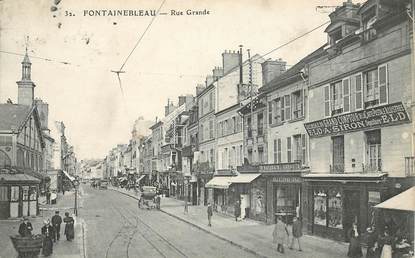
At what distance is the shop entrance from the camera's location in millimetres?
19109

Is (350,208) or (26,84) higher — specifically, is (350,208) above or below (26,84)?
below

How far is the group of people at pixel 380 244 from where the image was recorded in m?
14.6

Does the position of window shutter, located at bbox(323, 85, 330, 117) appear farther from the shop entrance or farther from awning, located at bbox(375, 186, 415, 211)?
awning, located at bbox(375, 186, 415, 211)

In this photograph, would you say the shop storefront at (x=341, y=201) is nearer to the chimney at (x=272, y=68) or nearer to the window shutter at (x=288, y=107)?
the window shutter at (x=288, y=107)

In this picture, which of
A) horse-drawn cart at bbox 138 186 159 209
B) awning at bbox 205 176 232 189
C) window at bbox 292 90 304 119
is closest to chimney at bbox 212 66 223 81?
awning at bbox 205 176 232 189

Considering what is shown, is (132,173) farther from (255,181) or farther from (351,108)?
(351,108)

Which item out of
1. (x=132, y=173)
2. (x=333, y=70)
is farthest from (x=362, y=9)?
(x=132, y=173)

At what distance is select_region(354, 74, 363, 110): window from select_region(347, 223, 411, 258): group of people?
491 cm

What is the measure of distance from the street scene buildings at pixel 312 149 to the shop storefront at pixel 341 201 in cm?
5

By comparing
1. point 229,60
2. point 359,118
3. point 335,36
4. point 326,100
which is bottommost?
point 359,118

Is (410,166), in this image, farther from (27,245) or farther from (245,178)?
(245,178)

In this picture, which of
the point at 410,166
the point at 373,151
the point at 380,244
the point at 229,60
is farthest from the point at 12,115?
the point at 410,166

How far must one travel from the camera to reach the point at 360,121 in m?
18.4

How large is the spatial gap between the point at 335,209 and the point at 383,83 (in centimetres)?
647
